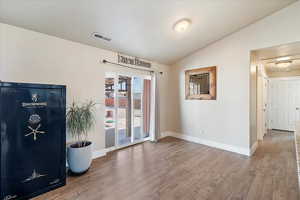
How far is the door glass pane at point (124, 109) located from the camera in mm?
4328

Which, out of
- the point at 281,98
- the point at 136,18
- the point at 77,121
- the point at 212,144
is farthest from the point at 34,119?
the point at 281,98

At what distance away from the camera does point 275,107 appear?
21.1 feet

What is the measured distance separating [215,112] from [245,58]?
1.58m

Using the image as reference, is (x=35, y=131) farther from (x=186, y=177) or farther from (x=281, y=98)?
(x=281, y=98)

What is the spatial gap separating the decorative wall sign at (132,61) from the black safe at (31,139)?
6.34 feet

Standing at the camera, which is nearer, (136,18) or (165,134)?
(136,18)

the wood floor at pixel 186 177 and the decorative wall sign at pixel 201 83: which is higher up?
the decorative wall sign at pixel 201 83

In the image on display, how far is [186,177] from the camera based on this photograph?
104 inches

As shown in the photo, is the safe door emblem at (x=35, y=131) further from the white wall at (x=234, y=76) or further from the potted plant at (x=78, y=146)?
the white wall at (x=234, y=76)

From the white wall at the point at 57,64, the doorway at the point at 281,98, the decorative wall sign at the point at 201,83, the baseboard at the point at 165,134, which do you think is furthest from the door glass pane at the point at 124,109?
the doorway at the point at 281,98

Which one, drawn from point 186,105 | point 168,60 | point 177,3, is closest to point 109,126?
point 186,105

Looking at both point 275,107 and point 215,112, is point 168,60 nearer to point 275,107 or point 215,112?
point 215,112

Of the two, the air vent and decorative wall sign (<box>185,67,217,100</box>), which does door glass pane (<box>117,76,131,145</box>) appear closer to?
the air vent

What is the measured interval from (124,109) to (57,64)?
221 cm
